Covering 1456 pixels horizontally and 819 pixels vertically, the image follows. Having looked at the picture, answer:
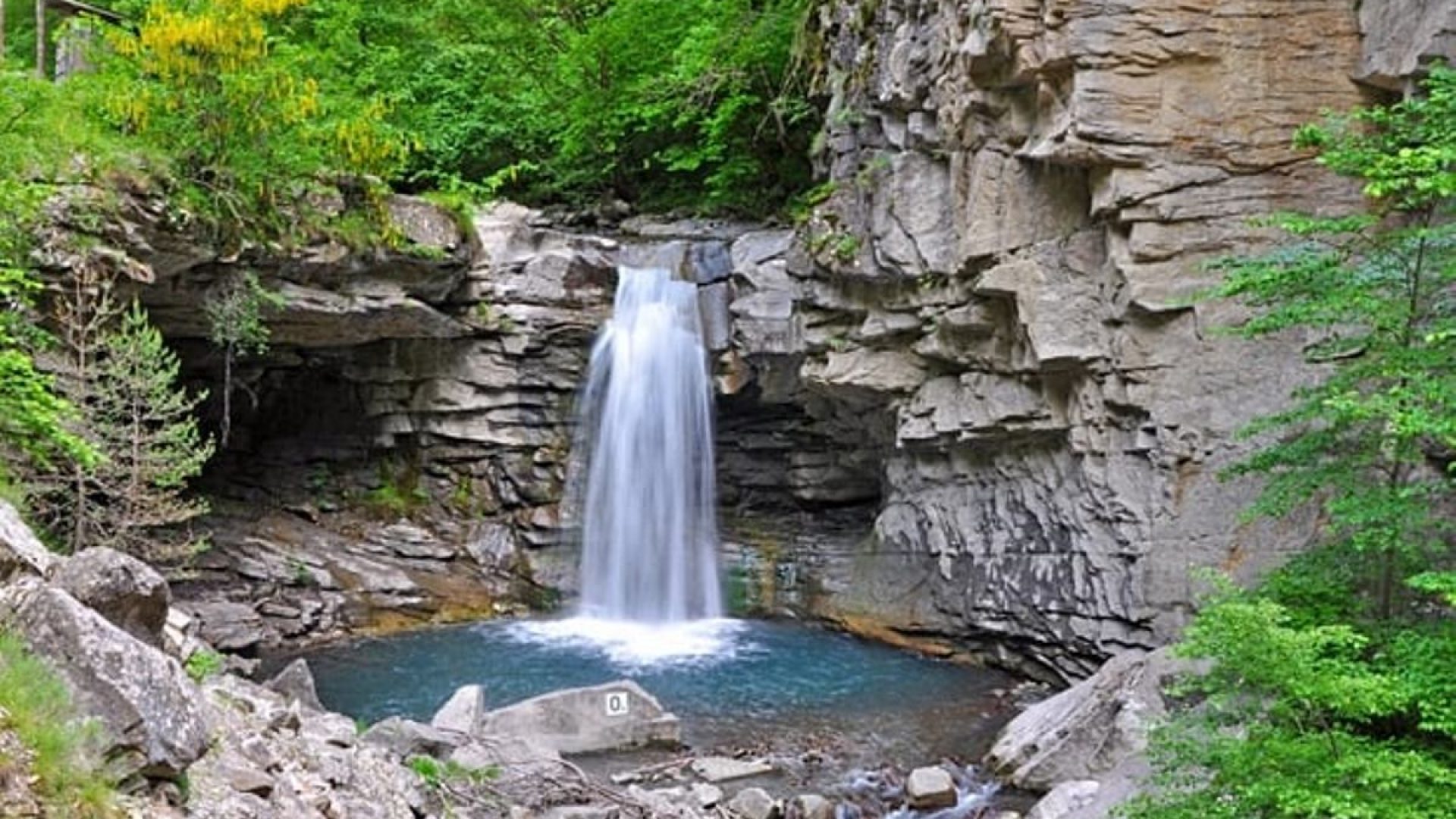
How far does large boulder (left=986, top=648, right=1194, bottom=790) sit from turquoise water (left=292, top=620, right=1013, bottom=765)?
827 mm

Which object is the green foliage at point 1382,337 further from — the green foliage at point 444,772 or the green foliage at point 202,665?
the green foliage at point 202,665

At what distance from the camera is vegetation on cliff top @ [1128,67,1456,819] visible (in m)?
5.23

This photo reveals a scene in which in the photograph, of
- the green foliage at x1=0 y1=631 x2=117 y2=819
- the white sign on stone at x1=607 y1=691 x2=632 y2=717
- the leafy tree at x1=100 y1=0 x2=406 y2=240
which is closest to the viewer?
the green foliage at x1=0 y1=631 x2=117 y2=819

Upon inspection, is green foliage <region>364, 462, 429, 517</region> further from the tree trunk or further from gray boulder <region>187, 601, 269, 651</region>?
gray boulder <region>187, 601, 269, 651</region>

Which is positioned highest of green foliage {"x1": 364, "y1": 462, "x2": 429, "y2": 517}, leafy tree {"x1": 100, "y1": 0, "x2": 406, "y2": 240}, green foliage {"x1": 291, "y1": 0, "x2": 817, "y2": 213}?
green foliage {"x1": 291, "y1": 0, "x2": 817, "y2": 213}

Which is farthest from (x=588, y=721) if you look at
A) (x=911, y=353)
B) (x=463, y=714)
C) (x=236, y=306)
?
(x=236, y=306)

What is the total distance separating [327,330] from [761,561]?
25.4ft

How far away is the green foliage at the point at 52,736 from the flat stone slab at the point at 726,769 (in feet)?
21.6

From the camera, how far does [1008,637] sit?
45.8 ft

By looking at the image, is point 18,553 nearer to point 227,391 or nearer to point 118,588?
point 118,588

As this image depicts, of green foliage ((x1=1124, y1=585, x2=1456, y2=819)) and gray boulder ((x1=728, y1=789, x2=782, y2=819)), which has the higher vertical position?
green foliage ((x1=1124, y1=585, x2=1456, y2=819))

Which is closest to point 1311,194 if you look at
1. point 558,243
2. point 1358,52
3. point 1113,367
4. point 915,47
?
point 1358,52

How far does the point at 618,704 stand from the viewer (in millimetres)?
10812

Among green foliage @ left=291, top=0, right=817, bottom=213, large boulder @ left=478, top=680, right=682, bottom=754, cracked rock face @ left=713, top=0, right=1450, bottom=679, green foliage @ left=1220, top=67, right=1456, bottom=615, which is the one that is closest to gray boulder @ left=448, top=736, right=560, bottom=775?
large boulder @ left=478, top=680, right=682, bottom=754
